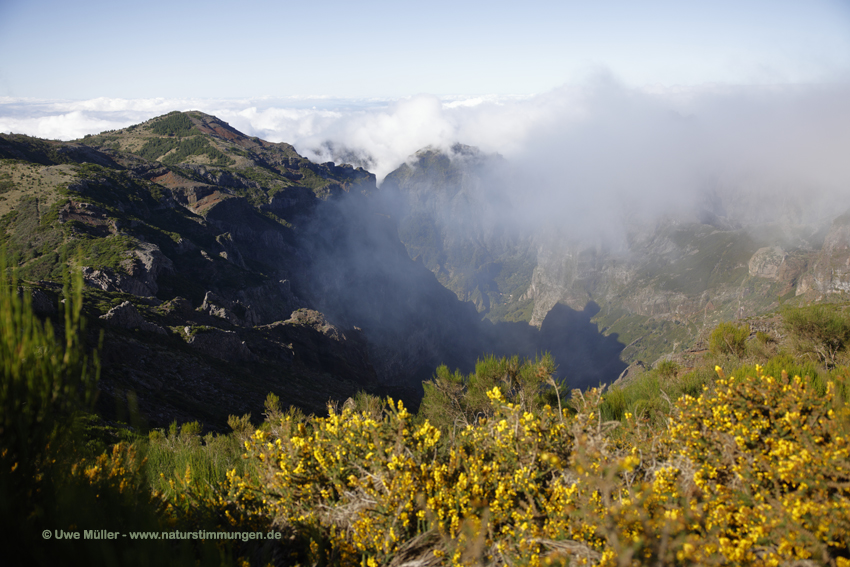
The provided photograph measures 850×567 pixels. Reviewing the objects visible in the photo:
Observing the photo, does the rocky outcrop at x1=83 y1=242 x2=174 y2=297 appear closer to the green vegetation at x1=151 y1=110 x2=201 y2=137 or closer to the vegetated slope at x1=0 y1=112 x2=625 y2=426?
the vegetated slope at x1=0 y1=112 x2=625 y2=426

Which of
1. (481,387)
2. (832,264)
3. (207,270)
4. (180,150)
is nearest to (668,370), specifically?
(481,387)

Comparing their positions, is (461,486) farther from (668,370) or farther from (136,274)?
(136,274)

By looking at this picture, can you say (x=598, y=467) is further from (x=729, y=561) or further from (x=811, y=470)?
(x=811, y=470)

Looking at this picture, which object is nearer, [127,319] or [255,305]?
[127,319]

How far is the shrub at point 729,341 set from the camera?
56.7 feet

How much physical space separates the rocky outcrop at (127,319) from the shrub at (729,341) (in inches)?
1621

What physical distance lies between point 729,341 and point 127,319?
42.5m

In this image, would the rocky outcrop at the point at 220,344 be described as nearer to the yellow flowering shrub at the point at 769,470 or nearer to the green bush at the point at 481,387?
the green bush at the point at 481,387

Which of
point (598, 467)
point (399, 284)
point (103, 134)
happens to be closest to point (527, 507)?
point (598, 467)

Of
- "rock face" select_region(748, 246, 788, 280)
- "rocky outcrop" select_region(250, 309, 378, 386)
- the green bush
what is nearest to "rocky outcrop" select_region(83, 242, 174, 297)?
"rocky outcrop" select_region(250, 309, 378, 386)

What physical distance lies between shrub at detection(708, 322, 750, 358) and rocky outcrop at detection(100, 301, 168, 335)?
4117cm

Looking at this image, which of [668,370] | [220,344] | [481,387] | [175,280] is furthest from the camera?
[175,280]

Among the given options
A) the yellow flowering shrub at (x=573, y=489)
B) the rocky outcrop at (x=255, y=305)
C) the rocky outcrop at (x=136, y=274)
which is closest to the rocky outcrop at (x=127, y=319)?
the rocky outcrop at (x=136, y=274)

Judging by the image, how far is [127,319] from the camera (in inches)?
1399
